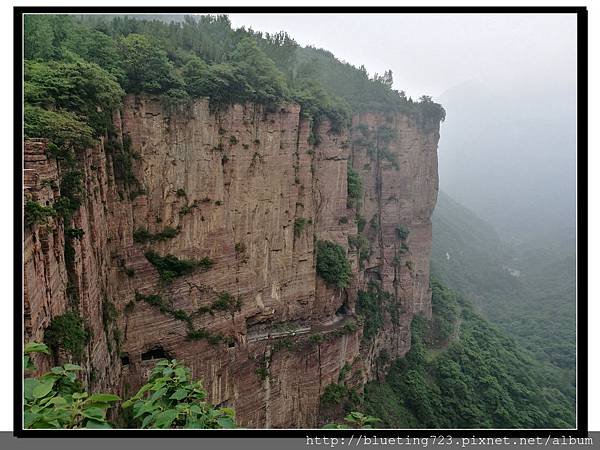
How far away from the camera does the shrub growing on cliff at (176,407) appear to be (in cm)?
327

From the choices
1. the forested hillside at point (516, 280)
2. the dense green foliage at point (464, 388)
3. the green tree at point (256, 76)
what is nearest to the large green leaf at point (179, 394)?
the green tree at point (256, 76)

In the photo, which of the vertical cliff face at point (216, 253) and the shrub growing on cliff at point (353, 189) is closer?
the vertical cliff face at point (216, 253)

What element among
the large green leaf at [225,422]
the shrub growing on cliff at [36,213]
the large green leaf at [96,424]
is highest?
the shrub growing on cliff at [36,213]

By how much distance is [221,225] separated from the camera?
15.0 meters

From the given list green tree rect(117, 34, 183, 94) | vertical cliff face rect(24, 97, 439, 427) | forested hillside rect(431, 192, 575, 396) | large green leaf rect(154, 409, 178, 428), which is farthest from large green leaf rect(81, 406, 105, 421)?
forested hillside rect(431, 192, 575, 396)

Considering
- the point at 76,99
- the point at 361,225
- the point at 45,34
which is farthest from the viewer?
the point at 361,225

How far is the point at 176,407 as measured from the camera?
337cm

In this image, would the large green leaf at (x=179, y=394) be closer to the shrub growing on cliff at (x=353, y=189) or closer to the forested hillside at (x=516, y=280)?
the shrub growing on cliff at (x=353, y=189)

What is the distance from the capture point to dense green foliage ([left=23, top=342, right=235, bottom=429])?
3.00 m

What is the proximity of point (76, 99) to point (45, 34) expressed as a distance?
264 centimetres

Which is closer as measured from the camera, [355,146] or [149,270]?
[149,270]

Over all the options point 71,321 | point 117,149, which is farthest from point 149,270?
point 71,321

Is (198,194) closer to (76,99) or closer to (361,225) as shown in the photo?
Result: (76,99)

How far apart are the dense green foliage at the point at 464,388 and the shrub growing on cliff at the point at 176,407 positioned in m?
19.2
